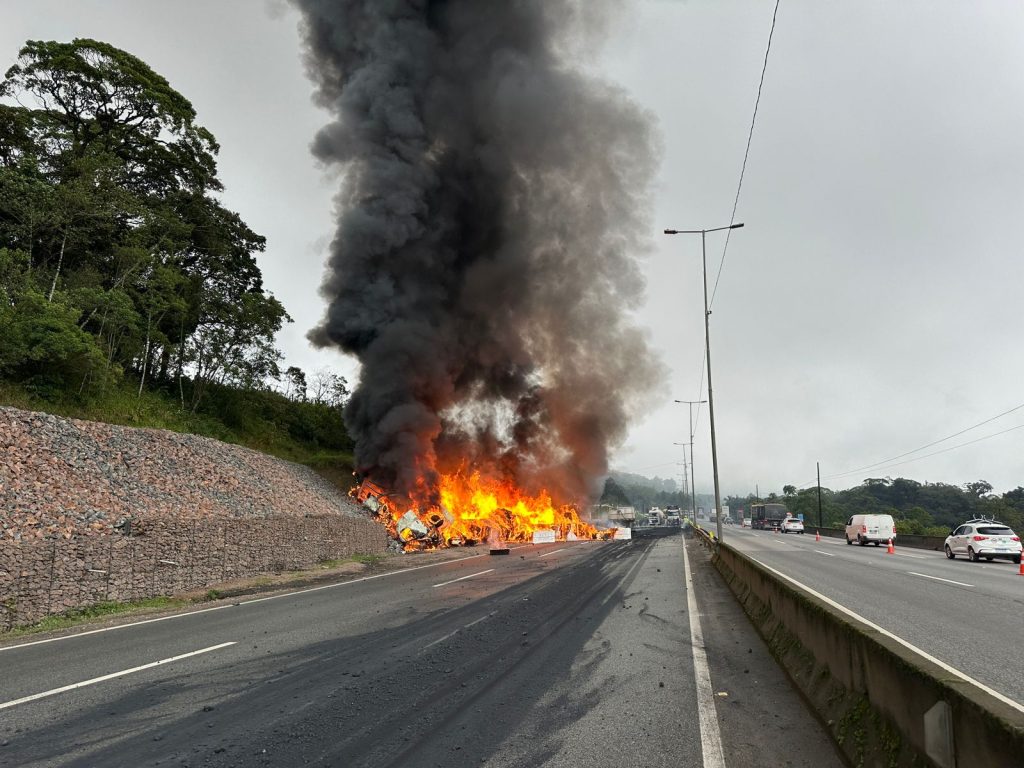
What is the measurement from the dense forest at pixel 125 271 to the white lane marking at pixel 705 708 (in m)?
21.0

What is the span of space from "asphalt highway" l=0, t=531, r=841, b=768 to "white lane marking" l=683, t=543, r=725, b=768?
0.7 inches

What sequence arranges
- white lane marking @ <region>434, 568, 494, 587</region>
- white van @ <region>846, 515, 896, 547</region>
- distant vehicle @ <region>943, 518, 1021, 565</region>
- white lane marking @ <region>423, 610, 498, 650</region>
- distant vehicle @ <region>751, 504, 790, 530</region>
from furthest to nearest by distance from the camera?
distant vehicle @ <region>751, 504, 790, 530</region>, white van @ <region>846, 515, 896, 547</region>, distant vehicle @ <region>943, 518, 1021, 565</region>, white lane marking @ <region>434, 568, 494, 587</region>, white lane marking @ <region>423, 610, 498, 650</region>

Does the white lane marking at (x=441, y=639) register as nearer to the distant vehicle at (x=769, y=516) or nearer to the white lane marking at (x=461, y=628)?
the white lane marking at (x=461, y=628)

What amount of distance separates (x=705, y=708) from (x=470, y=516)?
105ft

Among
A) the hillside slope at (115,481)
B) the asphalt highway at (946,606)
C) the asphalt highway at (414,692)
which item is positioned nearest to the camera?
the asphalt highway at (414,692)

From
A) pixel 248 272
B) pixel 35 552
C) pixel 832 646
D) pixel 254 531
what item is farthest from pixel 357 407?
pixel 832 646

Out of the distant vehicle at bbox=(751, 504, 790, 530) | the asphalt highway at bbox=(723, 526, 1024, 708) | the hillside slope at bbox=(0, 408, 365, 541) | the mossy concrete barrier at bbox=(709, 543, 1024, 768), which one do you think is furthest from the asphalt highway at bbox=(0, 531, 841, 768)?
the distant vehicle at bbox=(751, 504, 790, 530)

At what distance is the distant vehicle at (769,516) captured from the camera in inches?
2470

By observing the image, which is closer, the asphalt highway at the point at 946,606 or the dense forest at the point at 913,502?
the asphalt highway at the point at 946,606

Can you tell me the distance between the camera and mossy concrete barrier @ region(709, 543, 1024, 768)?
2.38 meters

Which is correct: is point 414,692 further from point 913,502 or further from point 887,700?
point 913,502

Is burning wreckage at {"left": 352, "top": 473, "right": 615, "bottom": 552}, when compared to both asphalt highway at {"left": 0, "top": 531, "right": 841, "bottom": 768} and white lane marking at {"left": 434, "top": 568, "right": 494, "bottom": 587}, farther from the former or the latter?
asphalt highway at {"left": 0, "top": 531, "right": 841, "bottom": 768}

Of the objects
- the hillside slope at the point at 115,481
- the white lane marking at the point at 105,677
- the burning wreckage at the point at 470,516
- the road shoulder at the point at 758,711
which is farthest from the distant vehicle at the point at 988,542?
the hillside slope at the point at 115,481

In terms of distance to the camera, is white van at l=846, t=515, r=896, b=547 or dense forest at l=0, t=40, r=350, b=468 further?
white van at l=846, t=515, r=896, b=547
